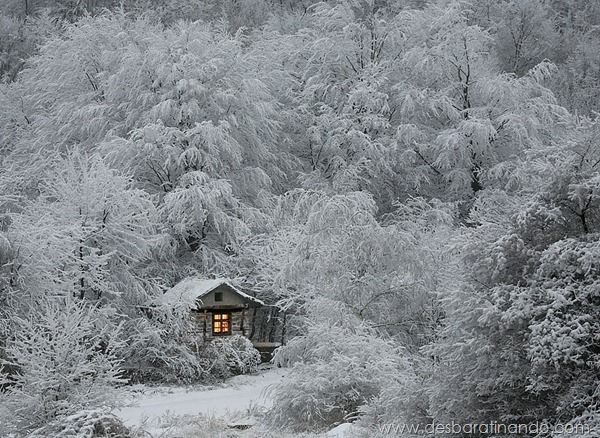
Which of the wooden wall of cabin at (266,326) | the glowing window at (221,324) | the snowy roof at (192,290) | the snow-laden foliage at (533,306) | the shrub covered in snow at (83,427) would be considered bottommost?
the wooden wall of cabin at (266,326)

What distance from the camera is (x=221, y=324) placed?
70.4 ft

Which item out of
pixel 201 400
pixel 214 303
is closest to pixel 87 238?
pixel 214 303

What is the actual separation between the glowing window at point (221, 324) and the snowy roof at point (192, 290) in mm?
798

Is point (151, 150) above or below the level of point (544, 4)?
below

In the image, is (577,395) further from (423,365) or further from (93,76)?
(93,76)

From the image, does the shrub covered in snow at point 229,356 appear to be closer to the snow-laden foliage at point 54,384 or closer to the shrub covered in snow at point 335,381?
the shrub covered in snow at point 335,381

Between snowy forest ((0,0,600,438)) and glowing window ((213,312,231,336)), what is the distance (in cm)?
92

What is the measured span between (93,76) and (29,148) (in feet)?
11.9

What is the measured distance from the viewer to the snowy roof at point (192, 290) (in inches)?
805

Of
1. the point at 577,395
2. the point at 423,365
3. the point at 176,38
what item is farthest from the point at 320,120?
the point at 577,395

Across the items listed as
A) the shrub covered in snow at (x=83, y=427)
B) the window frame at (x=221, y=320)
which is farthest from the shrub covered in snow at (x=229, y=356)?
the shrub covered in snow at (x=83, y=427)

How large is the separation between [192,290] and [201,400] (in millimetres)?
4764

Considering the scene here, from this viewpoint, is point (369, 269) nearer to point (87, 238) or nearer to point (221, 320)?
point (221, 320)

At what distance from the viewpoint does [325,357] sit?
13.6m
